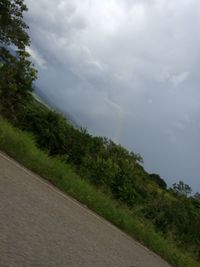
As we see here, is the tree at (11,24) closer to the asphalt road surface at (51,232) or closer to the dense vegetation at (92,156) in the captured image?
the dense vegetation at (92,156)

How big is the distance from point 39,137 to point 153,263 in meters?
11.4

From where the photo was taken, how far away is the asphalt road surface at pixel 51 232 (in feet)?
16.4

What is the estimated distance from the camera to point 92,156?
55.0 feet

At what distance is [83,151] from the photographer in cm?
1717

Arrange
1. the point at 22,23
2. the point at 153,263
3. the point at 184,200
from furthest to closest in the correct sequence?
1. the point at 22,23
2. the point at 184,200
3. the point at 153,263

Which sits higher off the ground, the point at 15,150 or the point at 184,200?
the point at 184,200

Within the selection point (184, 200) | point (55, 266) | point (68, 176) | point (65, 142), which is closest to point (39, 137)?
point (65, 142)

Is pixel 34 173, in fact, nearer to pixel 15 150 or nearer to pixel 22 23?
pixel 15 150

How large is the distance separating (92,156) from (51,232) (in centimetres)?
1075

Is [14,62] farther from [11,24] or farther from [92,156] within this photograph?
[92,156]

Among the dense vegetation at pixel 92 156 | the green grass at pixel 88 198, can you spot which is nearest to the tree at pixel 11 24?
the dense vegetation at pixel 92 156

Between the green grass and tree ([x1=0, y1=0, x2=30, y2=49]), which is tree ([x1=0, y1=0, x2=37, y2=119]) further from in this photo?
the green grass

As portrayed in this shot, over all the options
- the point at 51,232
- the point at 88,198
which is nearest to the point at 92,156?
the point at 88,198

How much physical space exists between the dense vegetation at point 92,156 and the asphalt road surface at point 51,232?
3.69 metres
